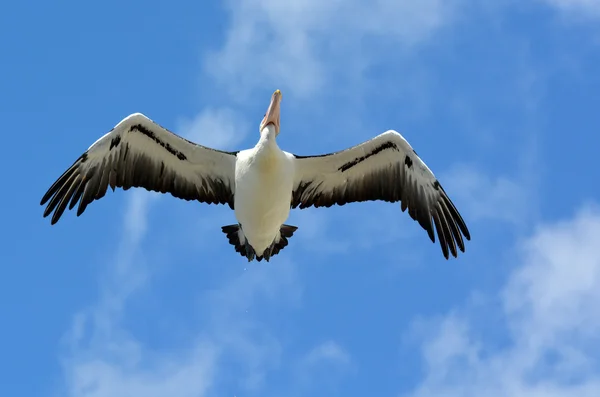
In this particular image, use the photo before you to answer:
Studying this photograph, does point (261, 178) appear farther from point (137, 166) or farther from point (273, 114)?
point (137, 166)

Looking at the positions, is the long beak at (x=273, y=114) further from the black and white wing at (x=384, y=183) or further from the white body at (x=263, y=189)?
the black and white wing at (x=384, y=183)

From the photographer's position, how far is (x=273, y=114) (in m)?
15.1

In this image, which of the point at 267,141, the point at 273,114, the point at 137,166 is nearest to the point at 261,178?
the point at 267,141

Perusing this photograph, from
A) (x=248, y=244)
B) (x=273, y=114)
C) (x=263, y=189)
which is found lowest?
(x=248, y=244)

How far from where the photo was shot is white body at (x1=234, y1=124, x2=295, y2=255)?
1445cm

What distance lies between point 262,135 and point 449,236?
2.86 metres

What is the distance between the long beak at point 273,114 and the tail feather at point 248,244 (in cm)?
132

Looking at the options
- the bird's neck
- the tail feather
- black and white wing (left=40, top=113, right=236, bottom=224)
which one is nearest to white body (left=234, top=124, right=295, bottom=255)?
the bird's neck

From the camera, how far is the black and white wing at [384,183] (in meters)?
15.1

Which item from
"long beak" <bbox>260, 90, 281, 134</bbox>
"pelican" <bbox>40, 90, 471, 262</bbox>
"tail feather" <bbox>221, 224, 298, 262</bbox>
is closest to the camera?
"pelican" <bbox>40, 90, 471, 262</bbox>

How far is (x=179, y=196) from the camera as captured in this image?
15438 mm

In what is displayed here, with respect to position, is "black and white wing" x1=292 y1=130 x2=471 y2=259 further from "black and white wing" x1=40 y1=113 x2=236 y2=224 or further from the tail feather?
"black and white wing" x1=40 y1=113 x2=236 y2=224

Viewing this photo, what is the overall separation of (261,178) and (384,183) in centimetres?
192

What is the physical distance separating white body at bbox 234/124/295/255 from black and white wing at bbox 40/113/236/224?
44 cm
